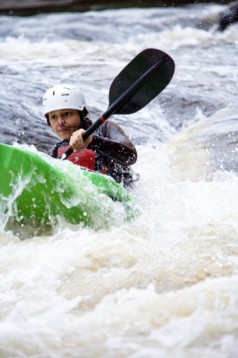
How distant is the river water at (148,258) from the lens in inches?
112

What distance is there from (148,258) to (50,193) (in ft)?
2.54

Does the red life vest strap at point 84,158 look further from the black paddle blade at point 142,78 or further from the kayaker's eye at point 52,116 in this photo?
the black paddle blade at point 142,78

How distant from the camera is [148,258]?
3627 mm

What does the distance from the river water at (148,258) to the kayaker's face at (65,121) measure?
60 cm

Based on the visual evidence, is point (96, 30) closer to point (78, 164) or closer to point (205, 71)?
point (205, 71)

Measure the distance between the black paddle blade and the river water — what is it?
575 millimetres

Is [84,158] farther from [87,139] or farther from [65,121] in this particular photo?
[65,121]

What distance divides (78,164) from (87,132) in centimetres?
26

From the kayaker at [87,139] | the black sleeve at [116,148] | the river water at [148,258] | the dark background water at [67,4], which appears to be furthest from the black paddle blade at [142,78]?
the dark background water at [67,4]

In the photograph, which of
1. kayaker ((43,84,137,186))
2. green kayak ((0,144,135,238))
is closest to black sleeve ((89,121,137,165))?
kayaker ((43,84,137,186))

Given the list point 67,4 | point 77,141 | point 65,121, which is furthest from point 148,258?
point 67,4

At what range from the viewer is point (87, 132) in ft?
14.1

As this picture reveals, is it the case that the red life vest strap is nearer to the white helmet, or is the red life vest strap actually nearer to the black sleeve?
the black sleeve

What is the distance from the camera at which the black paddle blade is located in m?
4.82
